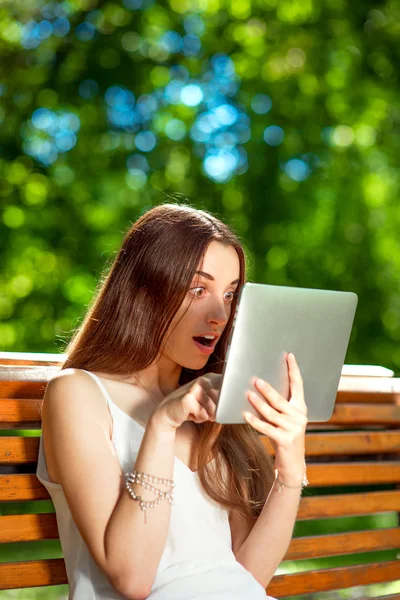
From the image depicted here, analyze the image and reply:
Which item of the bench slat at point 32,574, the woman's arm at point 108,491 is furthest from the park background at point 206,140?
the woman's arm at point 108,491

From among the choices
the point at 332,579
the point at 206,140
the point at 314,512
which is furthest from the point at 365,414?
the point at 206,140

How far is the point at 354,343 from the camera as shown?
310 inches

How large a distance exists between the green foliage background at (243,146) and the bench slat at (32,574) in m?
5.44

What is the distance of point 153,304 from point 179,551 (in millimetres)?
524

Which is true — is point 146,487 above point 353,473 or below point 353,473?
above

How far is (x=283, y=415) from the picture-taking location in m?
1.56

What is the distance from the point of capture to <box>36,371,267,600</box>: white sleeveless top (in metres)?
1.67

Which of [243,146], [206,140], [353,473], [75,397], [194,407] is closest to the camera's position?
[194,407]

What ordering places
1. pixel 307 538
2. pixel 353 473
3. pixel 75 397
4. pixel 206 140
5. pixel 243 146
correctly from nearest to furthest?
1. pixel 75 397
2. pixel 307 538
3. pixel 353 473
4. pixel 243 146
5. pixel 206 140

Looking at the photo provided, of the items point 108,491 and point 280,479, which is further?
point 280,479

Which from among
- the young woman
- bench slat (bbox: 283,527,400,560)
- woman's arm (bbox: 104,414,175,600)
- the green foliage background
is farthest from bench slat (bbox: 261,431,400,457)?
the green foliage background

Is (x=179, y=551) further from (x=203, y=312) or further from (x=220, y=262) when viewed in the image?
(x=220, y=262)

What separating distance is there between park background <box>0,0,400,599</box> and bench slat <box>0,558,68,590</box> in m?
5.51

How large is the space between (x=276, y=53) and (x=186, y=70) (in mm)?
962
